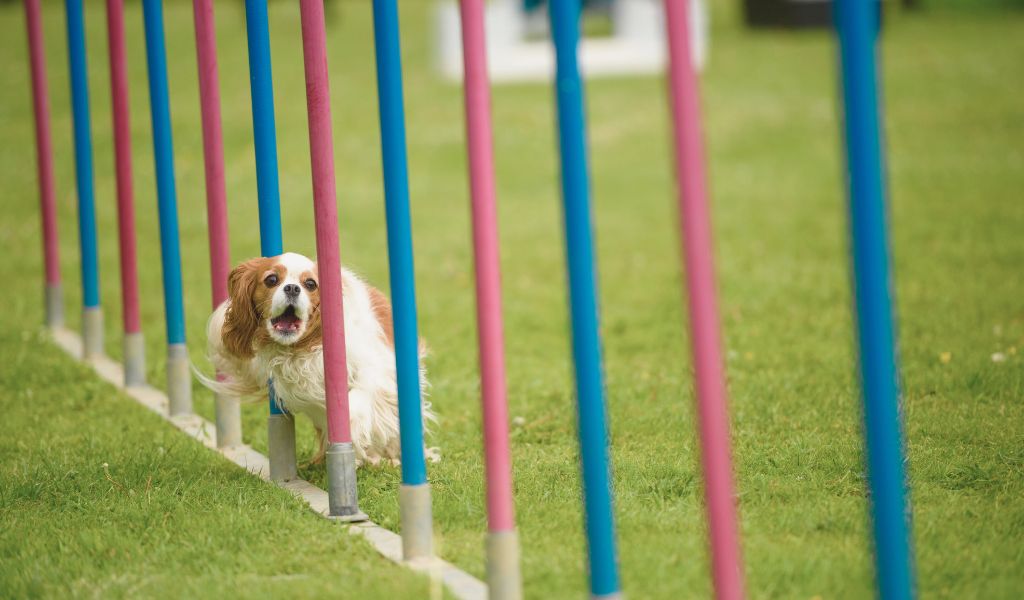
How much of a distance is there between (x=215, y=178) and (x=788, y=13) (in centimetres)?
1692

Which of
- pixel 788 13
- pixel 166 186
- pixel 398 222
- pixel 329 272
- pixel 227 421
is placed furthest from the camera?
pixel 788 13

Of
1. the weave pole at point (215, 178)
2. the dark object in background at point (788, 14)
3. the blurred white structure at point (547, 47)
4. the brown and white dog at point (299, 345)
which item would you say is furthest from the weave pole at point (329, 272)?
the dark object in background at point (788, 14)

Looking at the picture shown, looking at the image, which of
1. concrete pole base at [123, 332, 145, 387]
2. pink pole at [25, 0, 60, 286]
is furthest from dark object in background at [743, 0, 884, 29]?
concrete pole base at [123, 332, 145, 387]

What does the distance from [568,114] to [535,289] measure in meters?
5.64

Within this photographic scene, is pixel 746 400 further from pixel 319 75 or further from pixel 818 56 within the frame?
pixel 818 56

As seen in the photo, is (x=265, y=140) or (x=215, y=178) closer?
(x=265, y=140)

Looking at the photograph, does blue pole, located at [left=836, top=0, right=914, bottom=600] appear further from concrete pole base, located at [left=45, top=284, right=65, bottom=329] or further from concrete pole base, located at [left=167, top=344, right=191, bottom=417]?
concrete pole base, located at [left=45, top=284, right=65, bottom=329]

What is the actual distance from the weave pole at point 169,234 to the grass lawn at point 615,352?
197 mm

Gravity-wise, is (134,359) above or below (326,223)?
below

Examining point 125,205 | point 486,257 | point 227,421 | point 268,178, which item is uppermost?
point 268,178

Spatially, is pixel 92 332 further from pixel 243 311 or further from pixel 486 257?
pixel 486 257

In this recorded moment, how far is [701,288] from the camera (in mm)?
2920

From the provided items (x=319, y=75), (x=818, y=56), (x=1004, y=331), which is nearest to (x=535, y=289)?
(x=1004, y=331)

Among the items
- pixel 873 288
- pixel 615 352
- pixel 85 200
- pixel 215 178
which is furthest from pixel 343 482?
pixel 85 200
